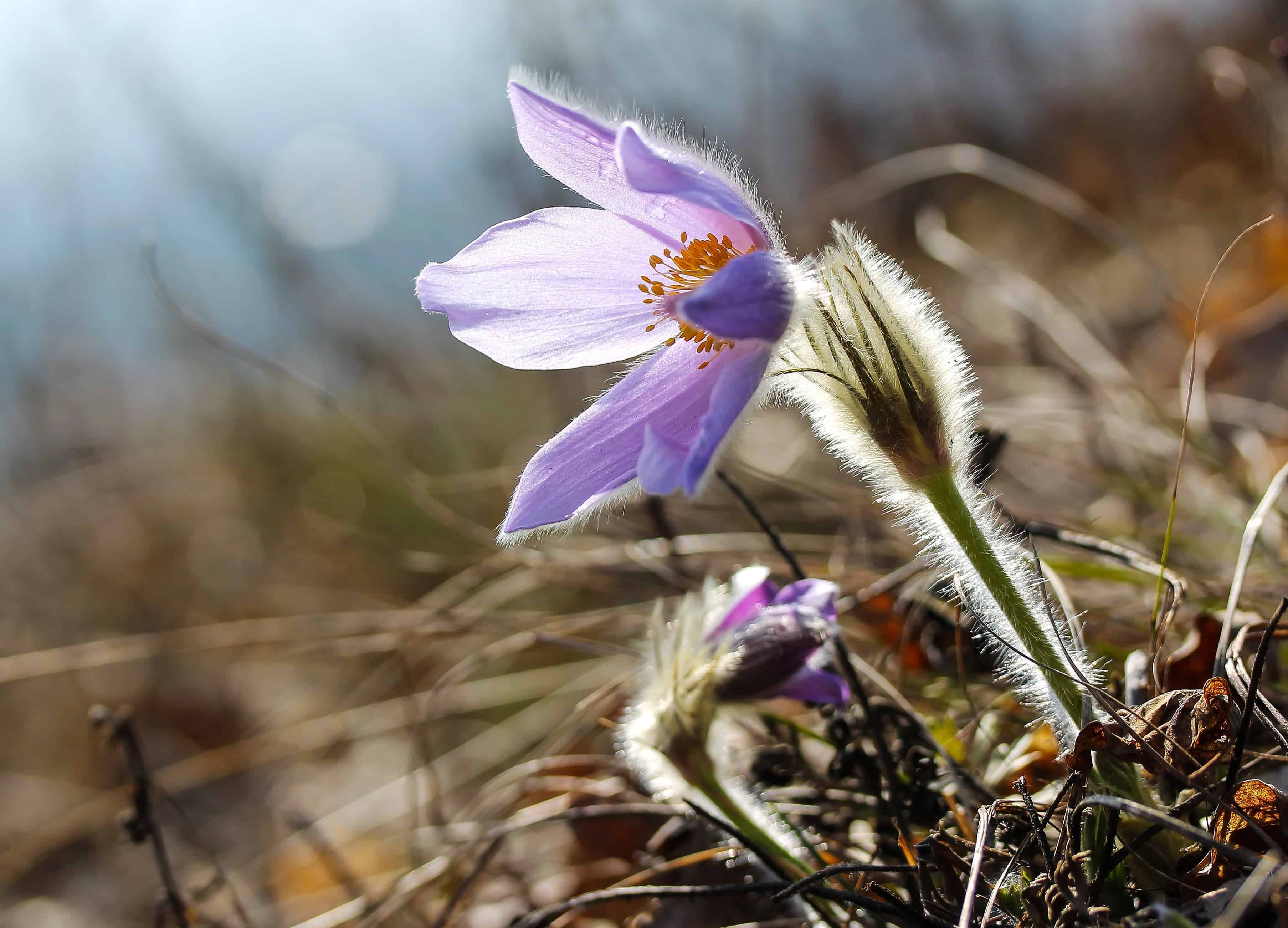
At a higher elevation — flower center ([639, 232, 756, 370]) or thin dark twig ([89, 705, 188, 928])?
flower center ([639, 232, 756, 370])

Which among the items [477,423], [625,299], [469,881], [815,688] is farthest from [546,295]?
[477,423]

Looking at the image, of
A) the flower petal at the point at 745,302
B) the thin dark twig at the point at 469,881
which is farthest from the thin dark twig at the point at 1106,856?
the thin dark twig at the point at 469,881

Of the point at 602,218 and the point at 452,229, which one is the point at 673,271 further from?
the point at 452,229

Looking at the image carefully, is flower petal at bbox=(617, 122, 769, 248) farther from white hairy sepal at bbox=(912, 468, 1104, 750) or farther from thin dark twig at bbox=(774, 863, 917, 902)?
thin dark twig at bbox=(774, 863, 917, 902)

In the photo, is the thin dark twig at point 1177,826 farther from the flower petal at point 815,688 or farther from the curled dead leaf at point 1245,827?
the flower petal at point 815,688

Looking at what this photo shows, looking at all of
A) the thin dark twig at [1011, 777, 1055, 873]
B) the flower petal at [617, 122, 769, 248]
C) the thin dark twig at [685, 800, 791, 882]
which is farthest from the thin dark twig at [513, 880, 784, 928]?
the flower petal at [617, 122, 769, 248]

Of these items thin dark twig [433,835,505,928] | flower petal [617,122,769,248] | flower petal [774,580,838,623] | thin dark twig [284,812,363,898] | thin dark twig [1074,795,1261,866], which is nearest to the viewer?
thin dark twig [1074,795,1261,866]
